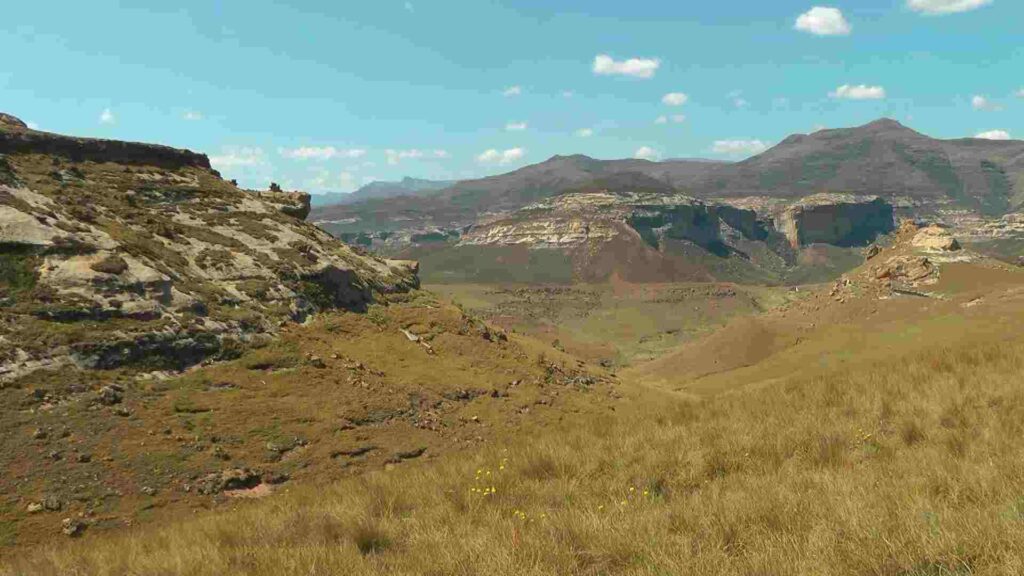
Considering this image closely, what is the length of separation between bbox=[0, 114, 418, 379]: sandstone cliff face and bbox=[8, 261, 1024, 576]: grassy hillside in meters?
14.4

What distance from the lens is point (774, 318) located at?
61906 millimetres

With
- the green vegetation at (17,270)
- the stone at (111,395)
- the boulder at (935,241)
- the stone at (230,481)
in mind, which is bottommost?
the stone at (230,481)

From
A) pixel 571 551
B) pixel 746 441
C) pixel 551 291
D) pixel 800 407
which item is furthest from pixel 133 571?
pixel 551 291

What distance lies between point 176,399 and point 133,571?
48.5 ft

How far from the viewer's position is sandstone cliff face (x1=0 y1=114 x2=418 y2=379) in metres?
19.0

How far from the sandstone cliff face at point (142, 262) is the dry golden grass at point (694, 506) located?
1469 cm

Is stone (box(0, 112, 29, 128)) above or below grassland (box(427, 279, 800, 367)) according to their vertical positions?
above

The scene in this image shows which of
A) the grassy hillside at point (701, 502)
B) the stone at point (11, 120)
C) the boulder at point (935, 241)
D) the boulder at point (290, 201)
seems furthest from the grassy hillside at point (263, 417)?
the boulder at point (935, 241)

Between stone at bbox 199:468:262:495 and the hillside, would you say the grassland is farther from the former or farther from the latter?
stone at bbox 199:468:262:495

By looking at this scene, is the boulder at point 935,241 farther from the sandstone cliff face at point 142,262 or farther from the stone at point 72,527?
the stone at point 72,527

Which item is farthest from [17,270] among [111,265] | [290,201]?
[290,201]

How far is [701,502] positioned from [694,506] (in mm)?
107

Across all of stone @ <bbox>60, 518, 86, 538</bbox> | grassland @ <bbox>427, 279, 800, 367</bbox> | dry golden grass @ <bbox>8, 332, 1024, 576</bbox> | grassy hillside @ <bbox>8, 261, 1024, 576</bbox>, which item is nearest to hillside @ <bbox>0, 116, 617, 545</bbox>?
stone @ <bbox>60, 518, 86, 538</bbox>

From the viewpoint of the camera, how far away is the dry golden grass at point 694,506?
4.07 m
